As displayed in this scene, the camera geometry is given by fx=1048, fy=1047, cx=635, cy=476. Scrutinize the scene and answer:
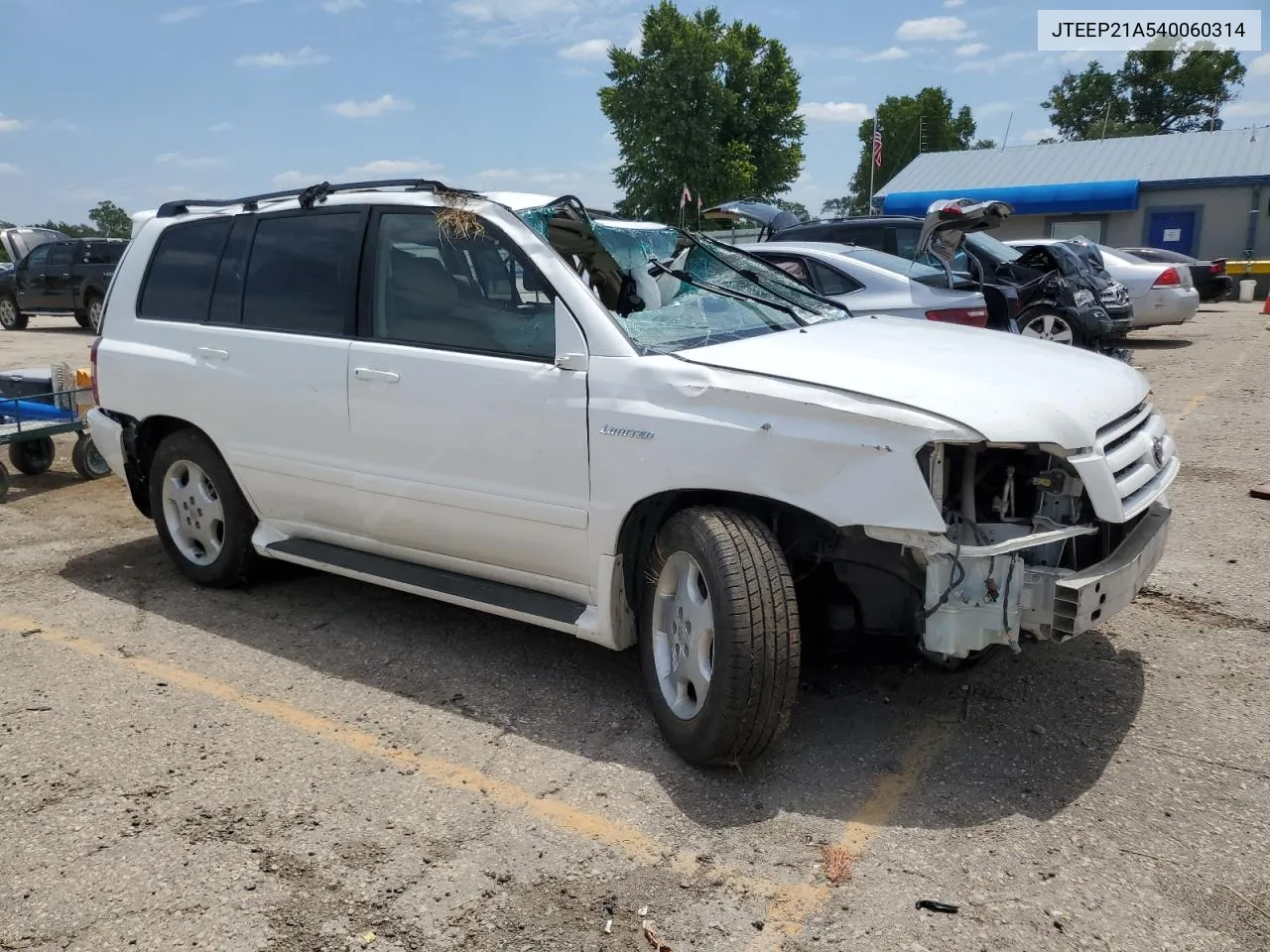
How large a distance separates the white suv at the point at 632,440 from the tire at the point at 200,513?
0.02m

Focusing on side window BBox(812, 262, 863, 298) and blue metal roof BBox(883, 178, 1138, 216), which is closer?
side window BBox(812, 262, 863, 298)

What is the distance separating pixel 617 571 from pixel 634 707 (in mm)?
596

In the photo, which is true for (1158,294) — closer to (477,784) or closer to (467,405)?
(467,405)

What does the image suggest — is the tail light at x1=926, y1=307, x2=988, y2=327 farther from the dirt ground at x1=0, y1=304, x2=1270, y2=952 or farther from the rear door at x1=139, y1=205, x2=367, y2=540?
the rear door at x1=139, y1=205, x2=367, y2=540

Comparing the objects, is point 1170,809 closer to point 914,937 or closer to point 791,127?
point 914,937

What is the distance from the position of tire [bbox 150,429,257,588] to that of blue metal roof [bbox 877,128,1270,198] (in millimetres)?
29140

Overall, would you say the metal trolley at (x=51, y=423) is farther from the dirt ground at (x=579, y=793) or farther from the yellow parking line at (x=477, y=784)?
the yellow parking line at (x=477, y=784)

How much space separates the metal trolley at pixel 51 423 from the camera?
24.5 feet

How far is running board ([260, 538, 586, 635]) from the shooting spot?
3891 millimetres

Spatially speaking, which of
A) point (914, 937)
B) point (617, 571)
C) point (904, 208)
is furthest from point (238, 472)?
point (904, 208)

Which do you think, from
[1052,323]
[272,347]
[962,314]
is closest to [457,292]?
[272,347]

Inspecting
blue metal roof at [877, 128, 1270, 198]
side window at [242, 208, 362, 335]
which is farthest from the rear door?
blue metal roof at [877, 128, 1270, 198]

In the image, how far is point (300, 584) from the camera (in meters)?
5.50

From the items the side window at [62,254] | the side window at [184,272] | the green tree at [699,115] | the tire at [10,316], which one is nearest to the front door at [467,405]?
the side window at [184,272]
